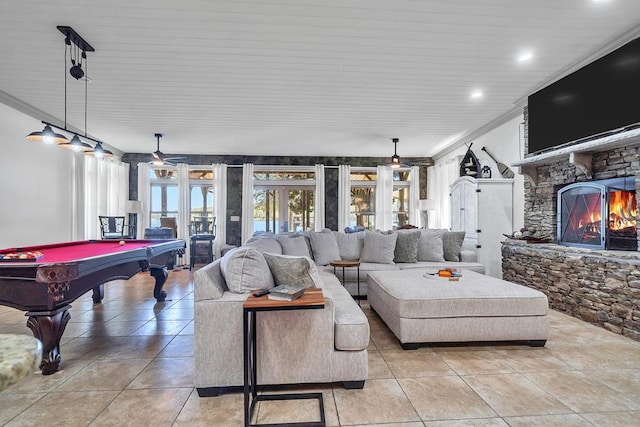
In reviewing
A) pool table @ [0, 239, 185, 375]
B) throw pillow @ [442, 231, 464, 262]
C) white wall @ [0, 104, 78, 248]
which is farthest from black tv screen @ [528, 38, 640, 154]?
white wall @ [0, 104, 78, 248]

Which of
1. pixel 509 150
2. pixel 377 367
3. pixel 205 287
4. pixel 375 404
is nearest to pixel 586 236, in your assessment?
pixel 509 150

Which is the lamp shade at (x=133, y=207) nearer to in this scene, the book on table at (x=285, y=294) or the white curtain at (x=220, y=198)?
the white curtain at (x=220, y=198)

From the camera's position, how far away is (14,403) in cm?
200

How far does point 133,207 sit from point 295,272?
6.45 m

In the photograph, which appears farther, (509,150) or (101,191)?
(101,191)

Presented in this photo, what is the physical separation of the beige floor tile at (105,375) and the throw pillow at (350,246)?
9.67ft

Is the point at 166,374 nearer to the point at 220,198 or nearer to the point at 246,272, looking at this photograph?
the point at 246,272

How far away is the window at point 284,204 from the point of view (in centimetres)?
840

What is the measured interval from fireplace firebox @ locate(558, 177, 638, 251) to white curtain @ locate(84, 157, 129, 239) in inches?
304

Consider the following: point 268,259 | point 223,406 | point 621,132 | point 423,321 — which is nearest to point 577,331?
point 423,321

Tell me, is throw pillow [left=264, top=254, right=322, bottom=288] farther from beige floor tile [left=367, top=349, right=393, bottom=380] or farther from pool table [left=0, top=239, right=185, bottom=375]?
pool table [left=0, top=239, right=185, bottom=375]

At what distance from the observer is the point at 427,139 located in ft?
22.4

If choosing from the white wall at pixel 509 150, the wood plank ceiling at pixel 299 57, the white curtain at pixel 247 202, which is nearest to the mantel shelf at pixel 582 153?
the white wall at pixel 509 150

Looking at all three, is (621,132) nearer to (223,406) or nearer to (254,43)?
(254,43)
